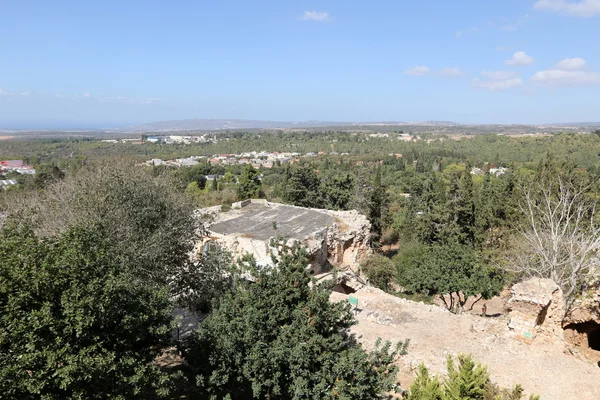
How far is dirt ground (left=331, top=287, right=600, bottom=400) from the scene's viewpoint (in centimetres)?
995

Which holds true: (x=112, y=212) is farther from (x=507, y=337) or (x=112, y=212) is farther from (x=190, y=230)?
(x=507, y=337)

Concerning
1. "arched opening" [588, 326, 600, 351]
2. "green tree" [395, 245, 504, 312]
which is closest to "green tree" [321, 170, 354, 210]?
"green tree" [395, 245, 504, 312]

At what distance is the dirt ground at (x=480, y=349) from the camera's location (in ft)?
32.7

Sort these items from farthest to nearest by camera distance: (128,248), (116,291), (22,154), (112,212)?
(22,154)
(112,212)
(128,248)
(116,291)

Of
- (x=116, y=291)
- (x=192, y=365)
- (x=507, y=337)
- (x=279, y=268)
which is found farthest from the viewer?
(x=507, y=337)

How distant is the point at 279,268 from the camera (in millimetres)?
8516

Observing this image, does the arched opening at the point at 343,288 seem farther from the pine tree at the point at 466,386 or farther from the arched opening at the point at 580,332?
the pine tree at the point at 466,386

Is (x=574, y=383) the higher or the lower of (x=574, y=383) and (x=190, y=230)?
the lower

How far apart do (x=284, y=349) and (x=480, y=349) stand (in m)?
7.46

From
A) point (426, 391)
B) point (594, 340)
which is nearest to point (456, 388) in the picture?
point (426, 391)

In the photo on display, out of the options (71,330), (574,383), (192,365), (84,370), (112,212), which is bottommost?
(574,383)

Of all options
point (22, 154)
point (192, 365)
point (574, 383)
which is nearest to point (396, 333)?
point (574, 383)

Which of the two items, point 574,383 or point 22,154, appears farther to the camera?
point 22,154

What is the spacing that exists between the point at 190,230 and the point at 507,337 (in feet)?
34.1
